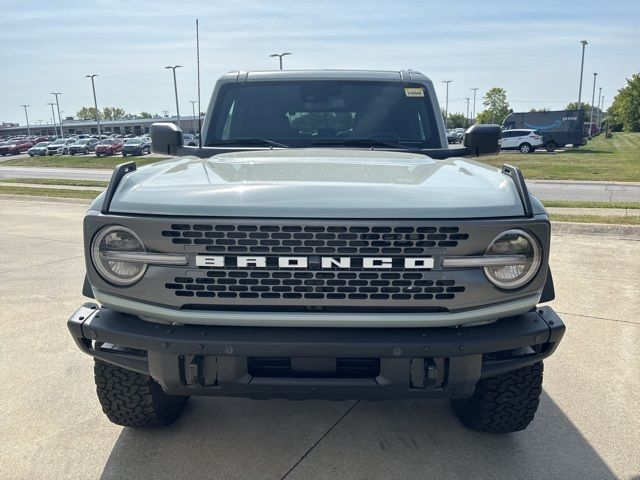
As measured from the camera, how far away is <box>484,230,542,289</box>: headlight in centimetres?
238

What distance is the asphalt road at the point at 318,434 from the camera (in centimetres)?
277

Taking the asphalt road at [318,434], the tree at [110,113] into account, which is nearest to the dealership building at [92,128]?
the tree at [110,113]

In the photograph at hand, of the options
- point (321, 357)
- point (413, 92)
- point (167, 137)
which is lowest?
point (321, 357)

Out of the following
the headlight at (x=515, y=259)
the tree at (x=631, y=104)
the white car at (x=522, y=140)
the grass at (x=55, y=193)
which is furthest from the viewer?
the tree at (x=631, y=104)

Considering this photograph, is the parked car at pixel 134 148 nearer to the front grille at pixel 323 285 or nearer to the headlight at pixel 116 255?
the headlight at pixel 116 255

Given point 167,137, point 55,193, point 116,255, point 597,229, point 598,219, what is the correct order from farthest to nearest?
point 55,193
point 598,219
point 597,229
point 167,137
point 116,255

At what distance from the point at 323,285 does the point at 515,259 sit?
0.80 meters

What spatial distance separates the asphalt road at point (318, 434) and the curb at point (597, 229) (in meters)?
4.30

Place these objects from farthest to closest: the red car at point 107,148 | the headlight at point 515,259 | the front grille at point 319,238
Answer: the red car at point 107,148, the headlight at point 515,259, the front grille at point 319,238

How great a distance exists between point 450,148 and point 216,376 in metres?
2.30

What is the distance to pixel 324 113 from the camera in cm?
406

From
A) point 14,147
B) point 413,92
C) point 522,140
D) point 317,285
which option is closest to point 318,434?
point 317,285

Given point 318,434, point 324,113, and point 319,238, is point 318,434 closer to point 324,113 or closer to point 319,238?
point 319,238

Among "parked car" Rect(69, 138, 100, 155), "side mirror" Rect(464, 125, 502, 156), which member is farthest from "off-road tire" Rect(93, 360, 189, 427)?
"parked car" Rect(69, 138, 100, 155)
